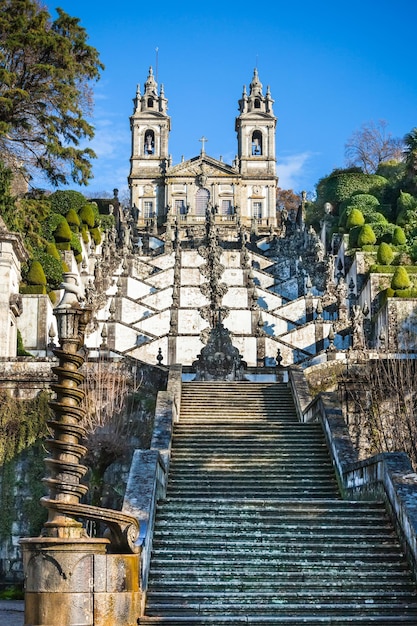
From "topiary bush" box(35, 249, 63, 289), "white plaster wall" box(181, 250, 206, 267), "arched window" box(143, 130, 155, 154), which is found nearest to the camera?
"topiary bush" box(35, 249, 63, 289)

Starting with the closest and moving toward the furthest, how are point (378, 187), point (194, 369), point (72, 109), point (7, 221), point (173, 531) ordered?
point (173, 531), point (194, 369), point (7, 221), point (72, 109), point (378, 187)

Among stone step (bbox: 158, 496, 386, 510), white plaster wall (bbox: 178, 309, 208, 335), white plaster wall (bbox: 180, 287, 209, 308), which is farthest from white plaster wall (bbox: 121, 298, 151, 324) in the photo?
stone step (bbox: 158, 496, 386, 510)

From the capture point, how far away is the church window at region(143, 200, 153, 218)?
76938 millimetres

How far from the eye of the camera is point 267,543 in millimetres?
14078

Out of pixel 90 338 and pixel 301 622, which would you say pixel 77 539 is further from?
pixel 90 338

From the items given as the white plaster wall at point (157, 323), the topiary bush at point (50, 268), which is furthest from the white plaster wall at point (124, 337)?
the topiary bush at point (50, 268)

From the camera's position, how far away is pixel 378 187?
61.2 metres

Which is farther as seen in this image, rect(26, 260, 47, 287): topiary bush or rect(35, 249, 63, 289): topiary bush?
rect(35, 249, 63, 289): topiary bush

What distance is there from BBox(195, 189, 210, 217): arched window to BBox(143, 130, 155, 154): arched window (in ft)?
21.3

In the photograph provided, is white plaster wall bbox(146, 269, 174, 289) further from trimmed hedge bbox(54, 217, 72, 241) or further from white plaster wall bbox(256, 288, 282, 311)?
trimmed hedge bbox(54, 217, 72, 241)

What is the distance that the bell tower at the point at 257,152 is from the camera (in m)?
76.6

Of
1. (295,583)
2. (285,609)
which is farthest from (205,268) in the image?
(285,609)

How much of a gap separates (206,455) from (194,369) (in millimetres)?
11410

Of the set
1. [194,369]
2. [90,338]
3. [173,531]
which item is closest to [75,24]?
[90,338]
